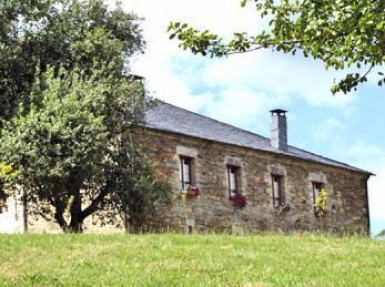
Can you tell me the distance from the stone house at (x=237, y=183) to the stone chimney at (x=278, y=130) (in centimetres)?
5

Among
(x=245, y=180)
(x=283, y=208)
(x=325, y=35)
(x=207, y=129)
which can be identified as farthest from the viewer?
(x=283, y=208)

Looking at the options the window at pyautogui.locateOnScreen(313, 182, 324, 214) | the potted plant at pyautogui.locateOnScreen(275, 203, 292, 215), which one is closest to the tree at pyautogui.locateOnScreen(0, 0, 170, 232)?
the potted plant at pyautogui.locateOnScreen(275, 203, 292, 215)

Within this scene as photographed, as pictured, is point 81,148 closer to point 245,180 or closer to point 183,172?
point 183,172

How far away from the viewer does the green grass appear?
1184 centimetres

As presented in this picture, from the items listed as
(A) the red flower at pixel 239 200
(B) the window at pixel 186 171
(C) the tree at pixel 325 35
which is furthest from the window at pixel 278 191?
(C) the tree at pixel 325 35

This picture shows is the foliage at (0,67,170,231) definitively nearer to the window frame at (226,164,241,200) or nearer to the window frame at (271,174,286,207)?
the window frame at (226,164,241,200)

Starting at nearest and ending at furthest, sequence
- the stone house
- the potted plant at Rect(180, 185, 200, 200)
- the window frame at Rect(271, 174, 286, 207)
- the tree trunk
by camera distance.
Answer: the tree trunk < the stone house < the potted plant at Rect(180, 185, 200, 200) < the window frame at Rect(271, 174, 286, 207)

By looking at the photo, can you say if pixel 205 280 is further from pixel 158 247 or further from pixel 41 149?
pixel 41 149

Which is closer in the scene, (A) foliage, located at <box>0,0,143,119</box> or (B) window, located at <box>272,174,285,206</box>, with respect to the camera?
(A) foliage, located at <box>0,0,143,119</box>

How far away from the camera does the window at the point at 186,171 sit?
28.9 m

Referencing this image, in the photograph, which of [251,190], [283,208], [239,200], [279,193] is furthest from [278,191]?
[239,200]

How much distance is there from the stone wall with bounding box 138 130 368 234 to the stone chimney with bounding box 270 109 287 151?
162cm

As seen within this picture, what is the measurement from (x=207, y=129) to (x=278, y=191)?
421cm

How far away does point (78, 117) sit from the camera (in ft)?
74.4
